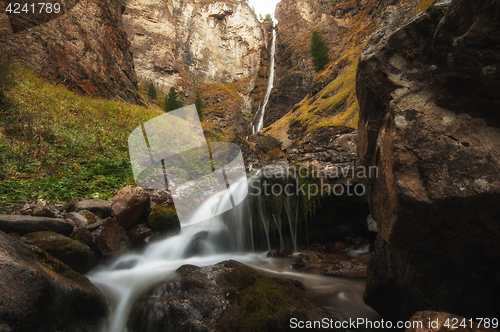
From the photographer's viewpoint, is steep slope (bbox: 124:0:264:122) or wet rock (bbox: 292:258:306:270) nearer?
wet rock (bbox: 292:258:306:270)

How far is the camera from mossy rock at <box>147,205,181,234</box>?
18.8 feet

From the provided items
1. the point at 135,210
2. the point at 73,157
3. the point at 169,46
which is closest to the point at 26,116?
the point at 73,157

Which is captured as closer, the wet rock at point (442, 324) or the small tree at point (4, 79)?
the wet rock at point (442, 324)

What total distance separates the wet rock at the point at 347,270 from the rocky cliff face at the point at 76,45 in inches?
568

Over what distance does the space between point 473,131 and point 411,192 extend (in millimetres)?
792

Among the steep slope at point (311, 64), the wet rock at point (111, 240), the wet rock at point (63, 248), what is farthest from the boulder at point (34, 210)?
the steep slope at point (311, 64)

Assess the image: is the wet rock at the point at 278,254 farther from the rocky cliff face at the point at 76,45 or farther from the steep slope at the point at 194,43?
the steep slope at the point at 194,43

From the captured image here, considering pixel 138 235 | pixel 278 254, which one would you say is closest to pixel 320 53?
pixel 278 254

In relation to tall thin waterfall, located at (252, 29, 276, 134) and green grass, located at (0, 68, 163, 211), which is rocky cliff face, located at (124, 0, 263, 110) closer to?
tall thin waterfall, located at (252, 29, 276, 134)

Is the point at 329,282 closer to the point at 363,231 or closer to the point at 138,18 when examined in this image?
the point at 363,231

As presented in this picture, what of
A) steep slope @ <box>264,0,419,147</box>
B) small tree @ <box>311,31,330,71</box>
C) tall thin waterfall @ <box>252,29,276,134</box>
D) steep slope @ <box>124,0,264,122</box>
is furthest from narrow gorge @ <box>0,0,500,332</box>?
steep slope @ <box>124,0,264,122</box>

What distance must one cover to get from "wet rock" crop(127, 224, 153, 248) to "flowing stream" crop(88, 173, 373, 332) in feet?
0.81

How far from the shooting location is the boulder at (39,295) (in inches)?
72.4

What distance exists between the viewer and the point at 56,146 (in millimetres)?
7504
